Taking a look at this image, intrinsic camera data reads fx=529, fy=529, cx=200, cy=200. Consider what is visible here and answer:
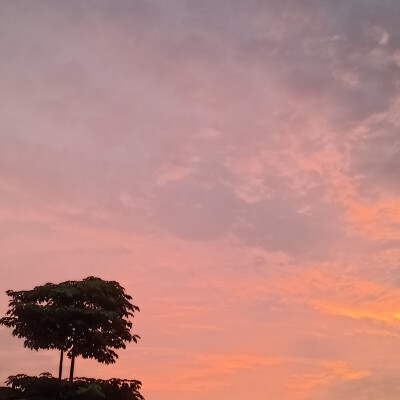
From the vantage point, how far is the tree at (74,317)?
31844 mm

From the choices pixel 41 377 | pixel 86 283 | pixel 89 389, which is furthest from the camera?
pixel 86 283

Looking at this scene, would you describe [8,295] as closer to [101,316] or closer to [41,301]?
[41,301]

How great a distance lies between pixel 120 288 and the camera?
3412 centimetres

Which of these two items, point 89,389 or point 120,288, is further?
point 120,288

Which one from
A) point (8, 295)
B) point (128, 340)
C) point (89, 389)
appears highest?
point (8, 295)

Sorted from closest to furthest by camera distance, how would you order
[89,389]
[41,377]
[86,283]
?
[89,389]
[41,377]
[86,283]

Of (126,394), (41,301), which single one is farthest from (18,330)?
(126,394)

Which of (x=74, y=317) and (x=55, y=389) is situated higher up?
(x=74, y=317)

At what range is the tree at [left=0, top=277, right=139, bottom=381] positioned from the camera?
3184cm

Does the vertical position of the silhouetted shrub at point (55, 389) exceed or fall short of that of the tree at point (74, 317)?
it falls short

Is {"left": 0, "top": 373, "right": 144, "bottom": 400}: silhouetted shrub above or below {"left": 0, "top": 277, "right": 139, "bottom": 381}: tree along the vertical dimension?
below

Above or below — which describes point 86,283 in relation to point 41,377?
above

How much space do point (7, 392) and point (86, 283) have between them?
24.6 ft

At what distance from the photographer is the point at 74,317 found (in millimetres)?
32375
